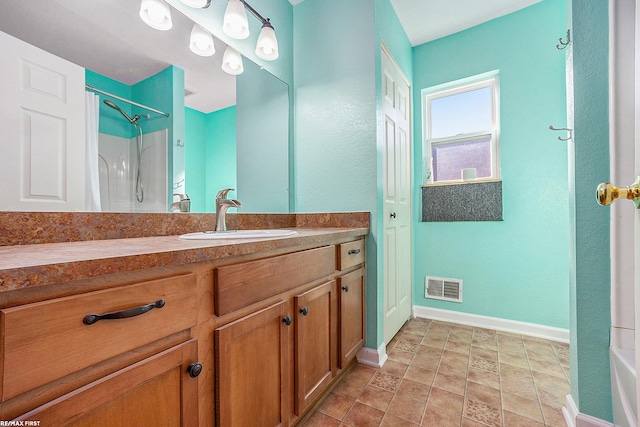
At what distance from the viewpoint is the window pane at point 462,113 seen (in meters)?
2.41

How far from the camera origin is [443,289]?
247 centimetres

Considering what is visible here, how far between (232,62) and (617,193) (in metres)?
1.77

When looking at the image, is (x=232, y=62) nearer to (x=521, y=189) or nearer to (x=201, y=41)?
(x=201, y=41)

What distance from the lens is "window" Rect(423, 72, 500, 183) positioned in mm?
2371

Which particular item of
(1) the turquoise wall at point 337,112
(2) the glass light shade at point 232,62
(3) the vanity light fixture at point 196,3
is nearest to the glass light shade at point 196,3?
(3) the vanity light fixture at point 196,3

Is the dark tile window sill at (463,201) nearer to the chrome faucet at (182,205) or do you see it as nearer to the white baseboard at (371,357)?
the white baseboard at (371,357)

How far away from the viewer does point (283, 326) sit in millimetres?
1024

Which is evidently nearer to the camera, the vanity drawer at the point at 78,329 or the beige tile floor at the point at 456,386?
the vanity drawer at the point at 78,329

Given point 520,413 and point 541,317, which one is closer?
point 520,413

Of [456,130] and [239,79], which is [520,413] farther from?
[239,79]

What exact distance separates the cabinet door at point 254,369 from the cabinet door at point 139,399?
85 millimetres

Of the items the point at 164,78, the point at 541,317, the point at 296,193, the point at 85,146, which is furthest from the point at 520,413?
the point at 164,78

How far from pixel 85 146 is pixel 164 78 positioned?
1.59ft

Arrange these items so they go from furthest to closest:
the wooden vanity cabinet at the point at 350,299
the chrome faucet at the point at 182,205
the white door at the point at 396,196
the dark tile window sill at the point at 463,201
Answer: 1. the dark tile window sill at the point at 463,201
2. the white door at the point at 396,196
3. the wooden vanity cabinet at the point at 350,299
4. the chrome faucet at the point at 182,205
